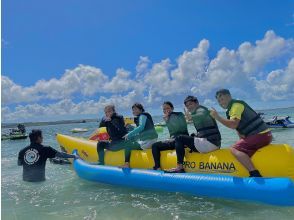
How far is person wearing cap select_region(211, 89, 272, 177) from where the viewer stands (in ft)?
13.1

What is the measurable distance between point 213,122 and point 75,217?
2260mm

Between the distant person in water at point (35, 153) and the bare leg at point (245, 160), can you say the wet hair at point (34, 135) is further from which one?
the bare leg at point (245, 160)

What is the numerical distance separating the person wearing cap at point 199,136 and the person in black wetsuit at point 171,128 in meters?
0.30

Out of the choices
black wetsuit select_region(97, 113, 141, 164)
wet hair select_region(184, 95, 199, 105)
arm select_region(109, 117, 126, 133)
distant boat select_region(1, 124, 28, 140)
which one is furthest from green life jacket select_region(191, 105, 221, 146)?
distant boat select_region(1, 124, 28, 140)

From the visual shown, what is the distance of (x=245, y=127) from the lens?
4.05 m

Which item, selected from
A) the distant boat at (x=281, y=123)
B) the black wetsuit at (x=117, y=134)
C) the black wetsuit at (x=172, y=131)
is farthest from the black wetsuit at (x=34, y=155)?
the distant boat at (x=281, y=123)

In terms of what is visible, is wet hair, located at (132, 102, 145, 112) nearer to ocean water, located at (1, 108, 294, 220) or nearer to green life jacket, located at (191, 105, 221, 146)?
green life jacket, located at (191, 105, 221, 146)

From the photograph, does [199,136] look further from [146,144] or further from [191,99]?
[146,144]

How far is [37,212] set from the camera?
14.1 feet

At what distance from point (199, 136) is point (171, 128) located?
0.55 m

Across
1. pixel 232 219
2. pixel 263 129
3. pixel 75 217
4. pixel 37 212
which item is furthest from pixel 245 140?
pixel 37 212

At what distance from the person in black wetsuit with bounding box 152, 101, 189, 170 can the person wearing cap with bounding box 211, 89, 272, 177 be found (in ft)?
3.45

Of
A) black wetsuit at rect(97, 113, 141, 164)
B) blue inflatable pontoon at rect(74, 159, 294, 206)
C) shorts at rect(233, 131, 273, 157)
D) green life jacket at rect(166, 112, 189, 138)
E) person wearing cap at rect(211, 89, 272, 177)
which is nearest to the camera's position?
blue inflatable pontoon at rect(74, 159, 294, 206)

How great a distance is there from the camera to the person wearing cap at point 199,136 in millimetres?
4695
